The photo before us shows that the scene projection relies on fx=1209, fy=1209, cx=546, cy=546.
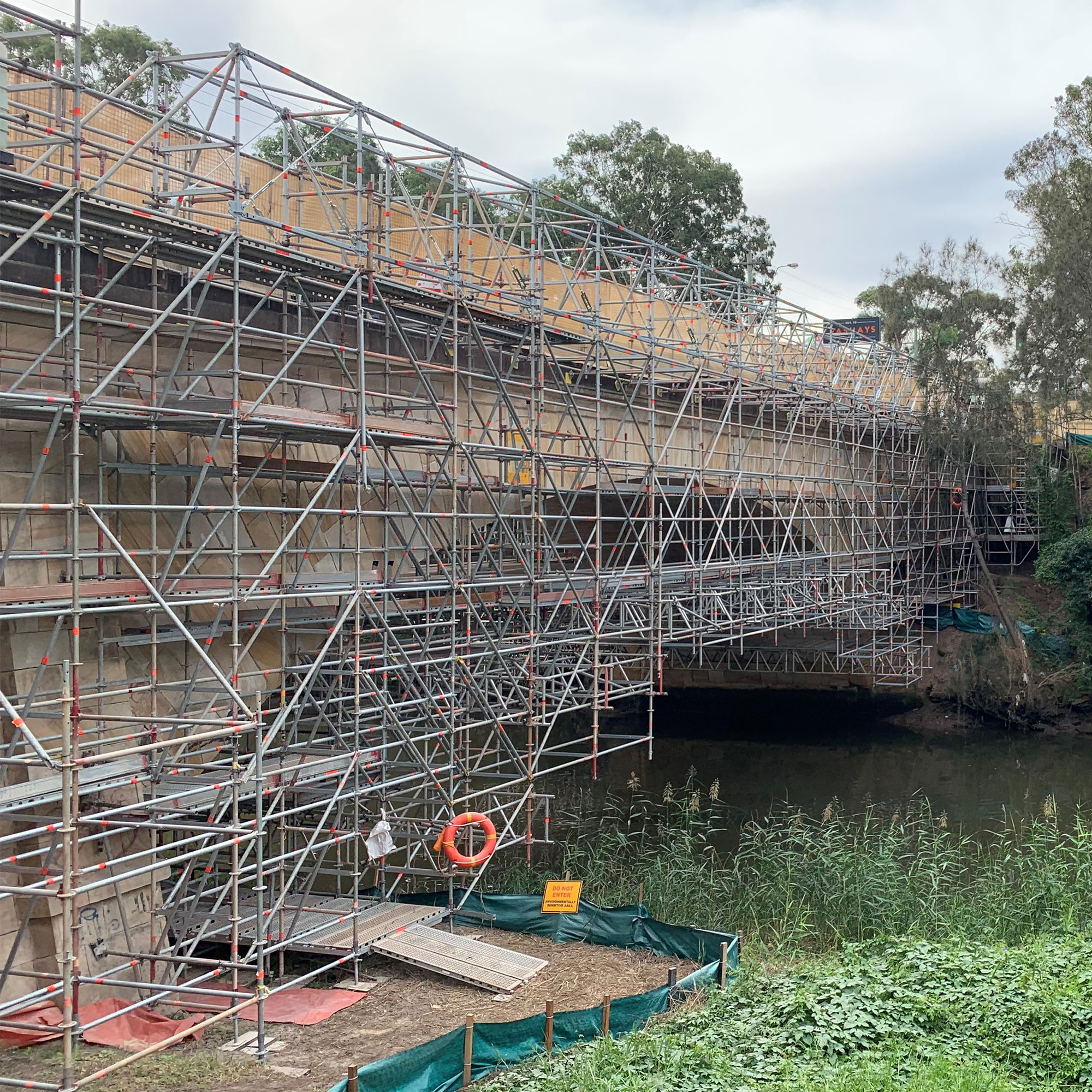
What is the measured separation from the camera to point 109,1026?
31.1ft

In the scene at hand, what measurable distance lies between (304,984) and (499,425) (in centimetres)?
709

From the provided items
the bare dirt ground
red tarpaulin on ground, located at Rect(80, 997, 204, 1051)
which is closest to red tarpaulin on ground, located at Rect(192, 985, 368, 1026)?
the bare dirt ground

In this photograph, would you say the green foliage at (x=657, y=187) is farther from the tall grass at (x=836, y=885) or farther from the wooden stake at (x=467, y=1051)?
the wooden stake at (x=467, y=1051)

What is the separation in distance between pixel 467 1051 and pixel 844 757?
2013cm

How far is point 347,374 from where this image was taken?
12.2m

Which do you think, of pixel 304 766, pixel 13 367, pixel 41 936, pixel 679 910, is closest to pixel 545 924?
pixel 679 910

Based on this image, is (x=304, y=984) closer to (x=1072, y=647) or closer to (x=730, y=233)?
(x=1072, y=647)

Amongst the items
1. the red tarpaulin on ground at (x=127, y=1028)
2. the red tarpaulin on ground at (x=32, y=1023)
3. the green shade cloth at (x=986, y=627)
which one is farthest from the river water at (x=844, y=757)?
the red tarpaulin on ground at (x=32, y=1023)

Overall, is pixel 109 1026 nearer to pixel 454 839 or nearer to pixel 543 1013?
pixel 543 1013

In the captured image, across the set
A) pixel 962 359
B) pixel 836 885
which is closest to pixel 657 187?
pixel 962 359

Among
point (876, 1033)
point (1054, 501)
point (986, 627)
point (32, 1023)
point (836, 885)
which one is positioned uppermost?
point (1054, 501)

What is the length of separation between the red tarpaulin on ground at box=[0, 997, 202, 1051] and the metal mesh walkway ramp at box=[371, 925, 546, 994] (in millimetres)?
2430

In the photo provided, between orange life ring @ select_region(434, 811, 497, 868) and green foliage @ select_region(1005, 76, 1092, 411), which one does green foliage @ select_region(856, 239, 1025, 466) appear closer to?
green foliage @ select_region(1005, 76, 1092, 411)

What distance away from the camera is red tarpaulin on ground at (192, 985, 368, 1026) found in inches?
416
